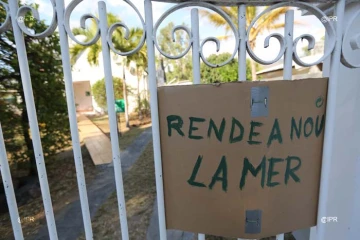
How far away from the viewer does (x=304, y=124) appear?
94 centimetres

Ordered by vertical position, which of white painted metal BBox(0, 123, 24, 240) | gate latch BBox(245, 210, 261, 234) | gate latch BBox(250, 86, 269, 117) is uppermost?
gate latch BBox(250, 86, 269, 117)

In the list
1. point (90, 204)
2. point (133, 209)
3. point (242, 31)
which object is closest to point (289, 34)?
point (242, 31)

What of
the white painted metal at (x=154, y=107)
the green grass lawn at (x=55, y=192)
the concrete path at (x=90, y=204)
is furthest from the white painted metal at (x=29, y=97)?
the green grass lawn at (x=55, y=192)

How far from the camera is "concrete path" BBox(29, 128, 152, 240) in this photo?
2695 millimetres

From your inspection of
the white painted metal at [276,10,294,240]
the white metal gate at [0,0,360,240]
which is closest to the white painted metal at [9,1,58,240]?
the white metal gate at [0,0,360,240]

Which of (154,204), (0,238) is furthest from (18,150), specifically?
(154,204)

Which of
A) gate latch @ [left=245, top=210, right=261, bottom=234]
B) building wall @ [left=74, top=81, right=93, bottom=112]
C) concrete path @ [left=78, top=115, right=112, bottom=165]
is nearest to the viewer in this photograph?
gate latch @ [left=245, top=210, right=261, bottom=234]

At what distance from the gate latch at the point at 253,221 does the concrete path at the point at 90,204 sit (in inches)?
93.3

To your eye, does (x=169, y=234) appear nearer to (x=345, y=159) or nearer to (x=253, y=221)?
(x=253, y=221)

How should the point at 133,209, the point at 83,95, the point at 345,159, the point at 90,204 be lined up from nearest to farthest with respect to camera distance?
the point at 345,159, the point at 133,209, the point at 90,204, the point at 83,95

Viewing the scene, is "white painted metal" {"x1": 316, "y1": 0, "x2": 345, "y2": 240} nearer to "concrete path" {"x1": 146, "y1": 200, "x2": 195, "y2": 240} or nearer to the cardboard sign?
the cardboard sign

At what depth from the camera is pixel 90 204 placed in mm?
3406

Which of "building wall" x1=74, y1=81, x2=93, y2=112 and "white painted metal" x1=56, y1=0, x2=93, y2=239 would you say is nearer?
"white painted metal" x1=56, y1=0, x2=93, y2=239

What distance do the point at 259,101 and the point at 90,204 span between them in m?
3.33
